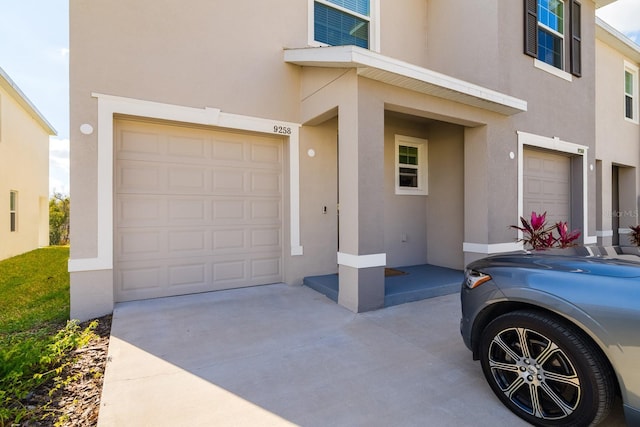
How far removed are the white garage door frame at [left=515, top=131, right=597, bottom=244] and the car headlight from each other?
415cm

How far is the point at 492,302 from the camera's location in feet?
7.86

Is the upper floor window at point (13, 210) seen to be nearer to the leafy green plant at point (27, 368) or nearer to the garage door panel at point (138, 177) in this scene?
the garage door panel at point (138, 177)

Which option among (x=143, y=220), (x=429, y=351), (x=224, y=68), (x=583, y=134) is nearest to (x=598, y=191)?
(x=583, y=134)

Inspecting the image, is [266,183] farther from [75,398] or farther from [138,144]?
→ [75,398]

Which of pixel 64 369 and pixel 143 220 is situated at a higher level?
pixel 143 220

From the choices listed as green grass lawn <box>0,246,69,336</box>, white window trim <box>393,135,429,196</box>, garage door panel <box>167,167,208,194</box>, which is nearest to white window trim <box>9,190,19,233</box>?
green grass lawn <box>0,246,69,336</box>

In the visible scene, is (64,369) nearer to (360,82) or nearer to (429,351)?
(429,351)

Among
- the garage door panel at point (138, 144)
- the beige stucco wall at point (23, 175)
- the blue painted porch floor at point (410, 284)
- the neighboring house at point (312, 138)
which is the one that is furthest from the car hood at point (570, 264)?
the beige stucco wall at point (23, 175)

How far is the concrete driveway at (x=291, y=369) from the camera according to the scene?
2246 mm

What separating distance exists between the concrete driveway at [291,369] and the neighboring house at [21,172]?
894 cm

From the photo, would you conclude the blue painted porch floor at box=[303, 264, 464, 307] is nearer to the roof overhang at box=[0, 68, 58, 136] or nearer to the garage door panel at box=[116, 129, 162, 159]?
the garage door panel at box=[116, 129, 162, 159]

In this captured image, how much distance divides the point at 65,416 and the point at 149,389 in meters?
0.52

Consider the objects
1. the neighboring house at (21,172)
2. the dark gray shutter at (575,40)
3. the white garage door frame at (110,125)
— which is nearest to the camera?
the white garage door frame at (110,125)

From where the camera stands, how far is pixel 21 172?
11.0 m
